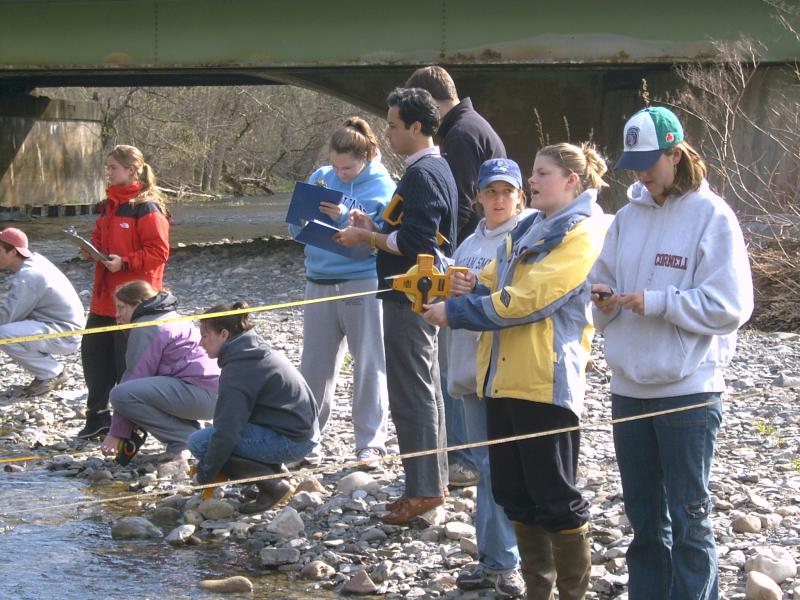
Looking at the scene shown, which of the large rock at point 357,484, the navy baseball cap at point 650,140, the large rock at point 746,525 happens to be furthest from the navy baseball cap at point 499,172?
the large rock at point 357,484

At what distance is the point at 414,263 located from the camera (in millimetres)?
5430

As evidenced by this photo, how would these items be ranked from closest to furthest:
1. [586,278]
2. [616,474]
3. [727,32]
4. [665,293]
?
[665,293] → [586,278] → [616,474] → [727,32]

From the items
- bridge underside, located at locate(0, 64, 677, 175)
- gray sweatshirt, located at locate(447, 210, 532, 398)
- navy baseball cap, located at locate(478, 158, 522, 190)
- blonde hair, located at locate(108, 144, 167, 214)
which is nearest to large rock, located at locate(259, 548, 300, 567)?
gray sweatshirt, located at locate(447, 210, 532, 398)

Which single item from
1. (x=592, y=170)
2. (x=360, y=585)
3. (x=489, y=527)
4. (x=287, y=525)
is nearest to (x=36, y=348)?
(x=287, y=525)

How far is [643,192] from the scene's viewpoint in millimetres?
3947

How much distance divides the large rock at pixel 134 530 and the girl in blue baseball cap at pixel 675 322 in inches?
109

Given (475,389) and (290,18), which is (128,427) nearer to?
(475,389)

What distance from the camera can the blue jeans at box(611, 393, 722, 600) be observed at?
3799 mm

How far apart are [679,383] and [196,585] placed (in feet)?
7.81

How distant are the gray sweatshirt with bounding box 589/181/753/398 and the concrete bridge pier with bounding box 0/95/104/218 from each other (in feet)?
78.8

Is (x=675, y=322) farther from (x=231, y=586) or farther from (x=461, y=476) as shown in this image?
(x=461, y=476)

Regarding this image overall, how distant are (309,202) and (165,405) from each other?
1558mm

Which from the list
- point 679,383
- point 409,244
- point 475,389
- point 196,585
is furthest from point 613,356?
point 196,585

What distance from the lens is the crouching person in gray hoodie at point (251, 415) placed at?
5.95 meters
